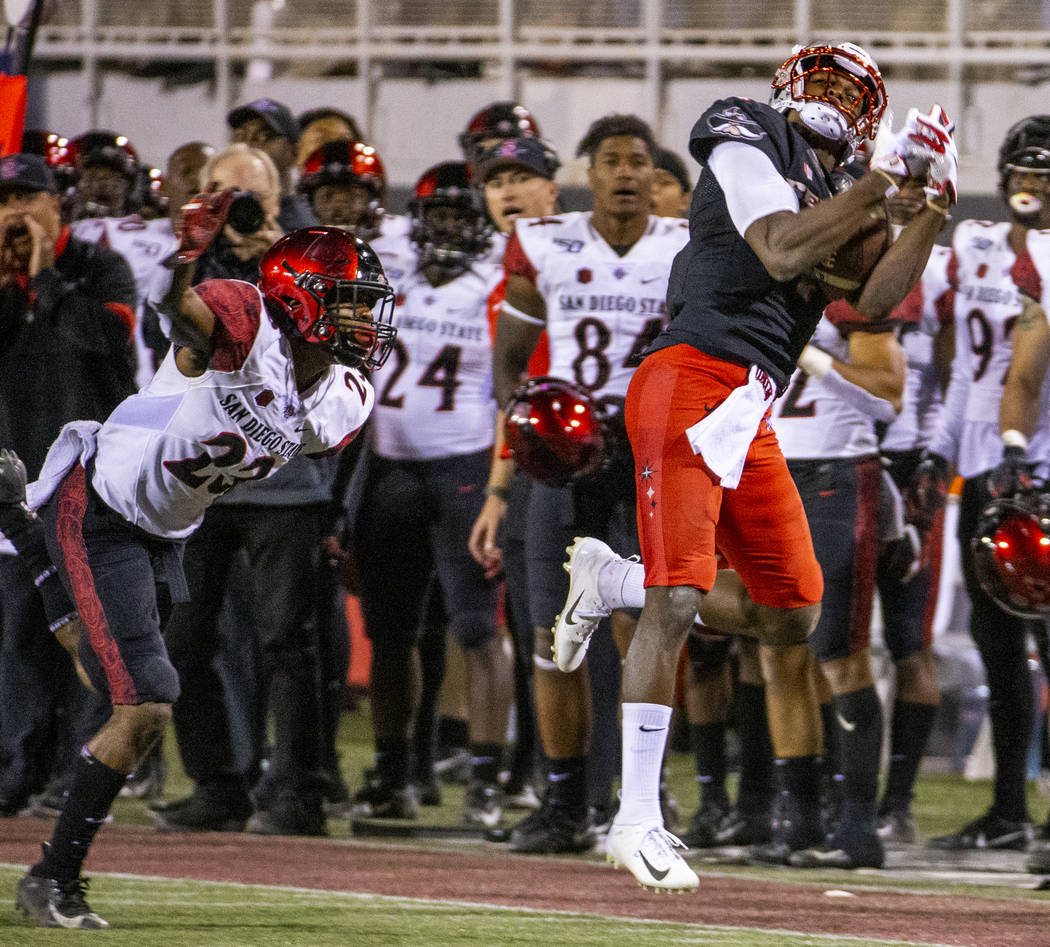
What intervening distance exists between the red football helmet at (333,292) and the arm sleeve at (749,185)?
0.89m

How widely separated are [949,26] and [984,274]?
255 inches

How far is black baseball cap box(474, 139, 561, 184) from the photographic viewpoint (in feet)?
22.5

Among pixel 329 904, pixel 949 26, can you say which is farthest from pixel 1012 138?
pixel 949 26

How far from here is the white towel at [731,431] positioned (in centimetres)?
424

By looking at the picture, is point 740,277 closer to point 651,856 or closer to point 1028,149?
point 651,856

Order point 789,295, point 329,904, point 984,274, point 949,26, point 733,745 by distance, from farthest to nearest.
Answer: point 949,26
point 733,745
point 984,274
point 329,904
point 789,295

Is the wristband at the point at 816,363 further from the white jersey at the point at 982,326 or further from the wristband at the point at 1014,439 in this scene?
the white jersey at the point at 982,326

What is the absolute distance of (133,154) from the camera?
8.04 meters

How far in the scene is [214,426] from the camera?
14.6 ft

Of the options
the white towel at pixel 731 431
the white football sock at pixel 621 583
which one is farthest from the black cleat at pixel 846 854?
the white towel at pixel 731 431

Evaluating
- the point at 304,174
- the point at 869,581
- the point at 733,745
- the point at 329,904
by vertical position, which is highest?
the point at 304,174

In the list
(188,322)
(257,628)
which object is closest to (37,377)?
(257,628)

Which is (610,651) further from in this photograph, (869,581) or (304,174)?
(304,174)

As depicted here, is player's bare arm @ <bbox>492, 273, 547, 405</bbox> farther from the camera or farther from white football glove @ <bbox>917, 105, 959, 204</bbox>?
white football glove @ <bbox>917, 105, 959, 204</bbox>
